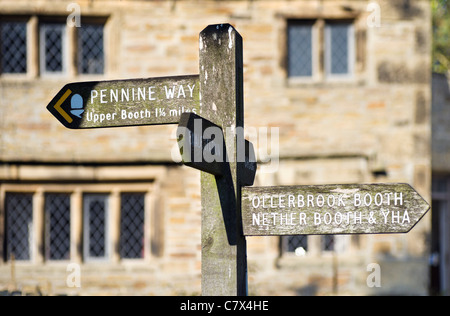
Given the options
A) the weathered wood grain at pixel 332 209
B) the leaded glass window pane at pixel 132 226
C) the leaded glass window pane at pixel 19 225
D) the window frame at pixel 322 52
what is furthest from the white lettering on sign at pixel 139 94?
the leaded glass window pane at pixel 19 225

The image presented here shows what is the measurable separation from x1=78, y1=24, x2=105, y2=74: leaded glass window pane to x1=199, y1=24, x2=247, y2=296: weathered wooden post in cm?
692

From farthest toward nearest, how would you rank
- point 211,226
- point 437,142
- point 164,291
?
point 437,142 → point 164,291 → point 211,226

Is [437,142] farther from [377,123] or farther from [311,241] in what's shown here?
[311,241]

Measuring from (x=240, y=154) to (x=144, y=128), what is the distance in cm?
654

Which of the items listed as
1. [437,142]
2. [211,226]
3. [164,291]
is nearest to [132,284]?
[164,291]

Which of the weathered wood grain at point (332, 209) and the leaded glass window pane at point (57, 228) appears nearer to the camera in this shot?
the weathered wood grain at point (332, 209)

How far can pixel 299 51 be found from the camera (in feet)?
34.7

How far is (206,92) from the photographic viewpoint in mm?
3932

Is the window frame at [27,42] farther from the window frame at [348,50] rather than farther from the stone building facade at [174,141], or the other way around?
the window frame at [348,50]

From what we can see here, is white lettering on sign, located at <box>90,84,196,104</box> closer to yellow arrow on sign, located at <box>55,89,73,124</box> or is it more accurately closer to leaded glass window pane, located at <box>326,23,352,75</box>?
yellow arrow on sign, located at <box>55,89,73,124</box>

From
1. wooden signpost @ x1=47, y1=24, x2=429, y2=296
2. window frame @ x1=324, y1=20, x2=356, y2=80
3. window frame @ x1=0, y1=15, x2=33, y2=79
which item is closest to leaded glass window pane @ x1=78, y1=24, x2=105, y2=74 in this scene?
window frame @ x1=0, y1=15, x2=33, y2=79

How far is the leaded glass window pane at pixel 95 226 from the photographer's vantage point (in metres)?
10.4

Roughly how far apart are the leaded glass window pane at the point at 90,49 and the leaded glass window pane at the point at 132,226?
73.3 inches

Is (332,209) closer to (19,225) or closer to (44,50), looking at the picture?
(19,225)
